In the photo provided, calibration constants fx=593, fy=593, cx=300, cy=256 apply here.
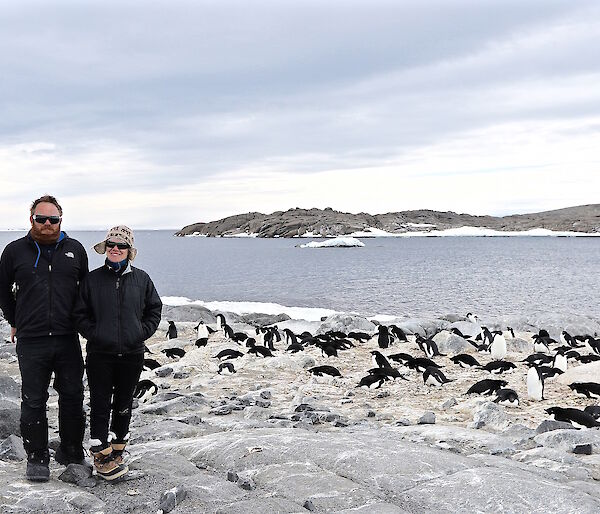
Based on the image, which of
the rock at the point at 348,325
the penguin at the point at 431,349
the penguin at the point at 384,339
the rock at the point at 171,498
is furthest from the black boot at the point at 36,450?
the rock at the point at 348,325

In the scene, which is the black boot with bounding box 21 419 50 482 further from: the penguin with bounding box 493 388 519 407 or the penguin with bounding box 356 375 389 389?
the penguin with bounding box 493 388 519 407

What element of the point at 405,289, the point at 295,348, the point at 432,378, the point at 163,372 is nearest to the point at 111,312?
the point at 432,378

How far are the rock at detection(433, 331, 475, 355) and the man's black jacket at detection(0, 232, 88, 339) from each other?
13291 mm

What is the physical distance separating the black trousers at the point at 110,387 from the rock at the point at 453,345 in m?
12.8

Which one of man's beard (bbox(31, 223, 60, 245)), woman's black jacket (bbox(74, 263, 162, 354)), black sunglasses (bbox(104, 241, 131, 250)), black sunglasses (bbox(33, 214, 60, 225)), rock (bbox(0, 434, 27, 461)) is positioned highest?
black sunglasses (bbox(33, 214, 60, 225))

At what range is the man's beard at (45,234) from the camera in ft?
17.5

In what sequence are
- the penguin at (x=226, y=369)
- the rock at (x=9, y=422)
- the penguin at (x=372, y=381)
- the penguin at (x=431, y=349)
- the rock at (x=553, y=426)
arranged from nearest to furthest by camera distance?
the rock at (x=9, y=422)
the rock at (x=553, y=426)
the penguin at (x=372, y=381)
the penguin at (x=226, y=369)
the penguin at (x=431, y=349)

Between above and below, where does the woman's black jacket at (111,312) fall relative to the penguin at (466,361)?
above

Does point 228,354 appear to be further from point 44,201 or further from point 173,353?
point 44,201

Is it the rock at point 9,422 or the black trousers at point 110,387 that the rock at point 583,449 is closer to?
the black trousers at point 110,387

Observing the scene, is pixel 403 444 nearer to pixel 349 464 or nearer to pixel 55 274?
pixel 349 464

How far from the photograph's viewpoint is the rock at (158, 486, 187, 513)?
4863 millimetres

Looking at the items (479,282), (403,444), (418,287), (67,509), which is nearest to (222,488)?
(67,509)

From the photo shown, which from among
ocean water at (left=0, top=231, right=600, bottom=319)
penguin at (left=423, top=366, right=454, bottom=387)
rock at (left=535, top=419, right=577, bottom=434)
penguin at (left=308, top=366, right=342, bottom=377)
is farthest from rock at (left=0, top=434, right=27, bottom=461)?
ocean water at (left=0, top=231, right=600, bottom=319)
